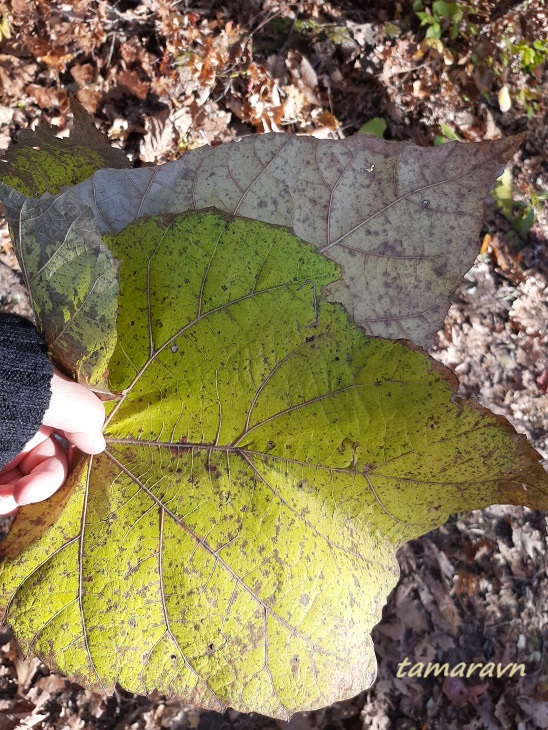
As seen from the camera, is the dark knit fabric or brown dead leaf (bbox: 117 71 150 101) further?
brown dead leaf (bbox: 117 71 150 101)

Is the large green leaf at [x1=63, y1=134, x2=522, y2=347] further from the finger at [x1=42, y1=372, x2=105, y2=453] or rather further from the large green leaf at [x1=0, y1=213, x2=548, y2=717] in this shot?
the finger at [x1=42, y1=372, x2=105, y2=453]

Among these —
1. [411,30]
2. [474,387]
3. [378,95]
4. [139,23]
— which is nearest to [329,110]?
[378,95]

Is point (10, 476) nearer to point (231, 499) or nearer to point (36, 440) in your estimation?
point (36, 440)

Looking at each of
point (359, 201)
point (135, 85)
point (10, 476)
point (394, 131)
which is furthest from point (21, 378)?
point (394, 131)

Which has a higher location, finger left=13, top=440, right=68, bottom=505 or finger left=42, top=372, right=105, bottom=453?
finger left=42, top=372, right=105, bottom=453

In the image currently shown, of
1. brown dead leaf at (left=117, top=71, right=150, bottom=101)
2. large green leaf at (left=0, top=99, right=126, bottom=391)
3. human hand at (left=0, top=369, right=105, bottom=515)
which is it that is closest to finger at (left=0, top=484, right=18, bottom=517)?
human hand at (left=0, top=369, right=105, bottom=515)

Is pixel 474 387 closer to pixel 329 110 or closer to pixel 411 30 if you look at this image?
pixel 329 110

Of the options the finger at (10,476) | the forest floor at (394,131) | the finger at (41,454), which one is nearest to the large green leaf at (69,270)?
the finger at (41,454)
